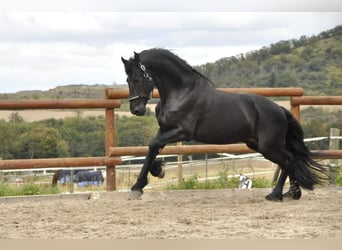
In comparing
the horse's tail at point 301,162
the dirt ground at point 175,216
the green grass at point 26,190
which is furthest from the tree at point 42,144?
the horse's tail at point 301,162

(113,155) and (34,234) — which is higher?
(113,155)

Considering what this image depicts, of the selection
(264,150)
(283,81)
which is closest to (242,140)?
(264,150)

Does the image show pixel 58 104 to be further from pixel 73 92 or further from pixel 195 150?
pixel 73 92

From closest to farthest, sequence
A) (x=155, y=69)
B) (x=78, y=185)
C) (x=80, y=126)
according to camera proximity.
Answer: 1. (x=155, y=69)
2. (x=78, y=185)
3. (x=80, y=126)

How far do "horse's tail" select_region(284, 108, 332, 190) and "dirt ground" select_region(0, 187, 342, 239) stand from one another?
0.24 meters

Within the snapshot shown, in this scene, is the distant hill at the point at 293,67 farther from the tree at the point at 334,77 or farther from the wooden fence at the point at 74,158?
the wooden fence at the point at 74,158

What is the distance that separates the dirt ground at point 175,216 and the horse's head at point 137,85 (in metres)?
1.13

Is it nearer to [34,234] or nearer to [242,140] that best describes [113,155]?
[242,140]

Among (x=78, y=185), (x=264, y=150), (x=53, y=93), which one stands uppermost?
(x=53, y=93)

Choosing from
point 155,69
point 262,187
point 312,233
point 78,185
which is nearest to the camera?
point 312,233

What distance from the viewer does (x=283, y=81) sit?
2036 cm

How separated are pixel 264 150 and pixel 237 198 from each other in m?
0.73

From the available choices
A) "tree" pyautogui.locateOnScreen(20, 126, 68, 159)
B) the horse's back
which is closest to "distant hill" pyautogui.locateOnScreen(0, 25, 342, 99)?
"tree" pyautogui.locateOnScreen(20, 126, 68, 159)

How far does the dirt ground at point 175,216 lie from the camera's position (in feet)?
16.6
